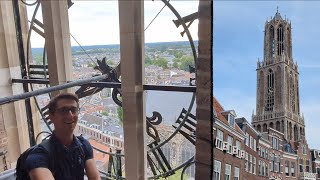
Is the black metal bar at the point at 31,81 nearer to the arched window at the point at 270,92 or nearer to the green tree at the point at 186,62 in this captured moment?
the green tree at the point at 186,62

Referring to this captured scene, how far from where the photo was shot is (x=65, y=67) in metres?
1.45

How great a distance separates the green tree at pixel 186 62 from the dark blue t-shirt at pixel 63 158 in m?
0.64

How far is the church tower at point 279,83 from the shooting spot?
54.1 inches

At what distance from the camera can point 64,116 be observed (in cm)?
106

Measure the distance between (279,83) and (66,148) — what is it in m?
1.20

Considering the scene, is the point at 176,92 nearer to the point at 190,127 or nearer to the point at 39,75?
the point at 190,127

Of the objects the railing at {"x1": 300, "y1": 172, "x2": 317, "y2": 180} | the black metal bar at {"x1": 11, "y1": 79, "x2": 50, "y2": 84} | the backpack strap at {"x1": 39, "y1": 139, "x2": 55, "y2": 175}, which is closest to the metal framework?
the black metal bar at {"x1": 11, "y1": 79, "x2": 50, "y2": 84}

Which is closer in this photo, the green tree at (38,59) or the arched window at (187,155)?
the arched window at (187,155)

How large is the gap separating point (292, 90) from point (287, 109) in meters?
0.22

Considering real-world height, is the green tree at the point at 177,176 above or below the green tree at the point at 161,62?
below

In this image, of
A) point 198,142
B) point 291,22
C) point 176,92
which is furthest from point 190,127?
point 291,22

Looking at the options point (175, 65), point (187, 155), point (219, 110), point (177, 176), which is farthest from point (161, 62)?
point (177, 176)

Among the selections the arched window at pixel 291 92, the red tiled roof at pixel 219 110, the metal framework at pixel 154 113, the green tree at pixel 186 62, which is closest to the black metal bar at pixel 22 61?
the metal framework at pixel 154 113

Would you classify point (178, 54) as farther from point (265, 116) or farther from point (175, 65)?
point (265, 116)
